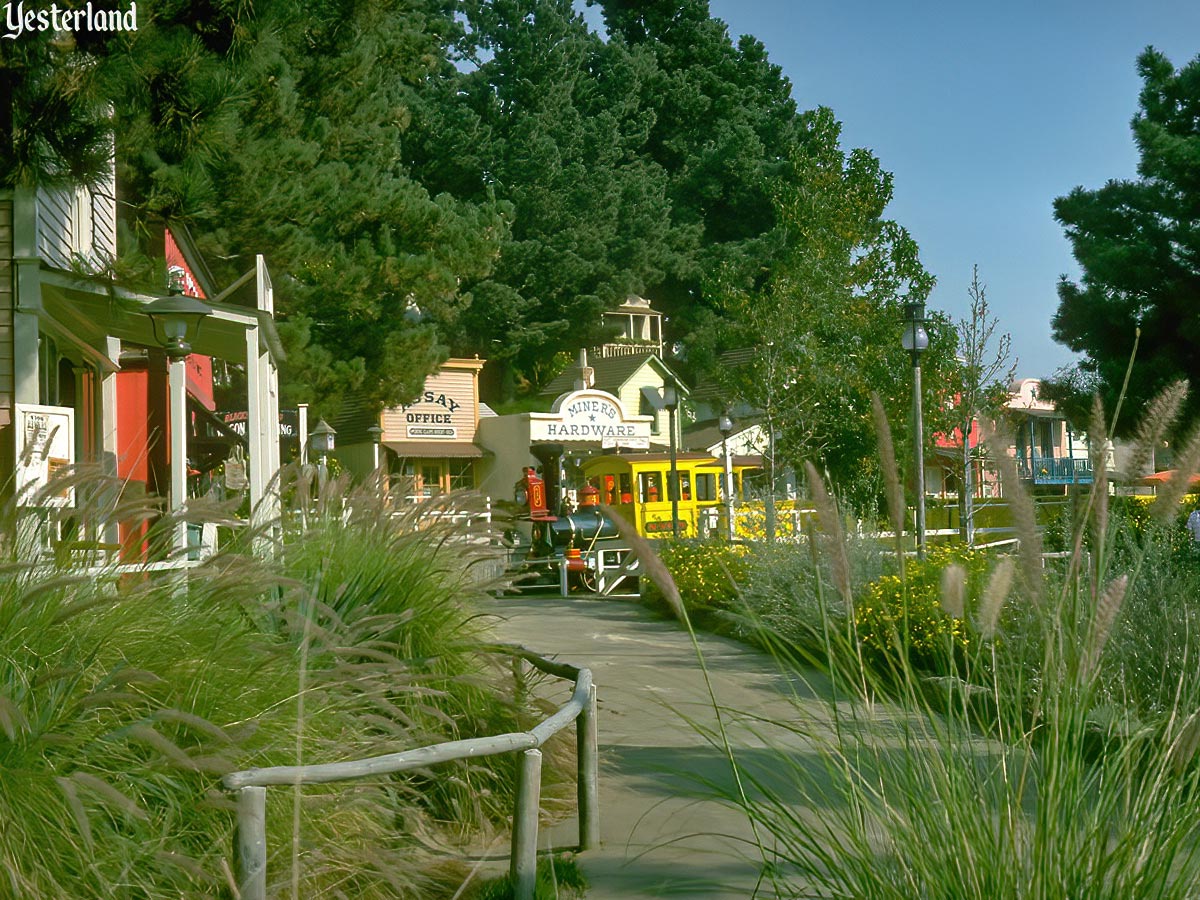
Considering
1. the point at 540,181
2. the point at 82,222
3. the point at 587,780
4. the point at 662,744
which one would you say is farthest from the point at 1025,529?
the point at 540,181

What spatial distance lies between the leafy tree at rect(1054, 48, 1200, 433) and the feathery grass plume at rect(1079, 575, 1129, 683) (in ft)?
71.0

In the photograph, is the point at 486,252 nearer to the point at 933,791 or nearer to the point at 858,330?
the point at 858,330

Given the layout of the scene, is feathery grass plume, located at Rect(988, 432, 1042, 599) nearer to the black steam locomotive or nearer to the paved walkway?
the paved walkway

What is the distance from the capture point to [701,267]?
53969 mm

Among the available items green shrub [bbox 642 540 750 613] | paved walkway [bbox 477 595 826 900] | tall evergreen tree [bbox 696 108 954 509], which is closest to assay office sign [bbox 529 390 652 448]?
tall evergreen tree [bbox 696 108 954 509]

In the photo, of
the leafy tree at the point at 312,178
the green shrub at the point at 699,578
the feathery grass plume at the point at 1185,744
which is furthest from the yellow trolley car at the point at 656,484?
the feathery grass plume at the point at 1185,744

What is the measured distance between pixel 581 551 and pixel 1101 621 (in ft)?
58.9

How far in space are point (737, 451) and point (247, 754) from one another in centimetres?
4259

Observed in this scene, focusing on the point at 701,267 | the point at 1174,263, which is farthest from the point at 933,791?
the point at 701,267

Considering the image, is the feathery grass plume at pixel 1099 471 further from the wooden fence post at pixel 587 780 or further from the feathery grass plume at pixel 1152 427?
the wooden fence post at pixel 587 780

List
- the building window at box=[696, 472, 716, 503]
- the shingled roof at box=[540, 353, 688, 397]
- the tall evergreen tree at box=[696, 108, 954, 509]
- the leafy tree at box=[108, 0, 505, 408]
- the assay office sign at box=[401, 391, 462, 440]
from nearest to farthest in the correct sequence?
the leafy tree at box=[108, 0, 505, 408] < the building window at box=[696, 472, 716, 503] < the tall evergreen tree at box=[696, 108, 954, 509] < the assay office sign at box=[401, 391, 462, 440] < the shingled roof at box=[540, 353, 688, 397]

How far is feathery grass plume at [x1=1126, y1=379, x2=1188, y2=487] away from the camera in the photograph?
2.77m

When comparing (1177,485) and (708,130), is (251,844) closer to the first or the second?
(1177,485)

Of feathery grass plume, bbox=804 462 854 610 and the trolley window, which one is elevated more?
the trolley window
